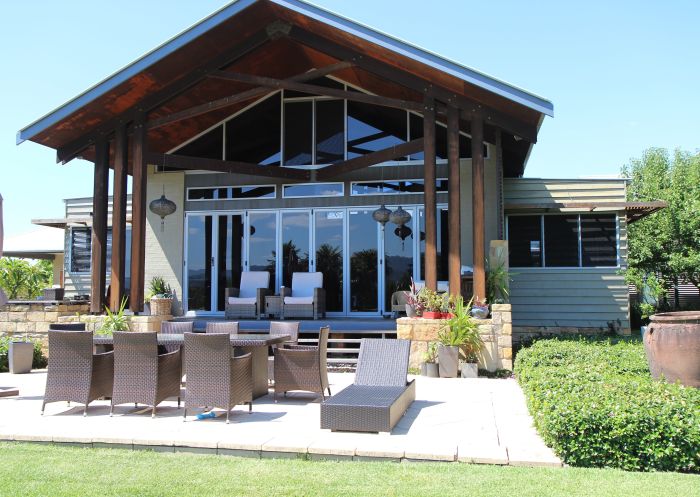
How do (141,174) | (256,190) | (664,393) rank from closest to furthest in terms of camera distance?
(664,393) < (141,174) < (256,190)

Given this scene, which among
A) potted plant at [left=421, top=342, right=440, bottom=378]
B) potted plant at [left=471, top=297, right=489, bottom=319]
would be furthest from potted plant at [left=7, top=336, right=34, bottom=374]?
potted plant at [left=471, top=297, right=489, bottom=319]

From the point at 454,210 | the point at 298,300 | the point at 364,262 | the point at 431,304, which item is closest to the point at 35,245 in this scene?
the point at 298,300

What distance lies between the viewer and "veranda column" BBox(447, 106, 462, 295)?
30.2ft

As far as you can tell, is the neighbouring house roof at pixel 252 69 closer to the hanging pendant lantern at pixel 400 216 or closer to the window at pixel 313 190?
the hanging pendant lantern at pixel 400 216

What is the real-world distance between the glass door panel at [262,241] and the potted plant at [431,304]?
14.8ft

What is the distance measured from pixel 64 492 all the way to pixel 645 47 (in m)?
15.4

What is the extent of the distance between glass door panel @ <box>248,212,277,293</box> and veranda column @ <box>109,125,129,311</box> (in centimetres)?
305

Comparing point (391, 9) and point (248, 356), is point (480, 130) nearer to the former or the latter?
point (391, 9)

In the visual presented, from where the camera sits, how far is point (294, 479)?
3.94 m

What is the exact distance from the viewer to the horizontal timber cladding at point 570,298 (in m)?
11.9

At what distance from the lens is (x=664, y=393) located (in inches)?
189

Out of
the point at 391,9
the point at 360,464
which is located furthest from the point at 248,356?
the point at 391,9

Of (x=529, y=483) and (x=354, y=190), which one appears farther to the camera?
(x=354, y=190)

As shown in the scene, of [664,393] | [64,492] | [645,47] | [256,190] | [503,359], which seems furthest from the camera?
[645,47]
